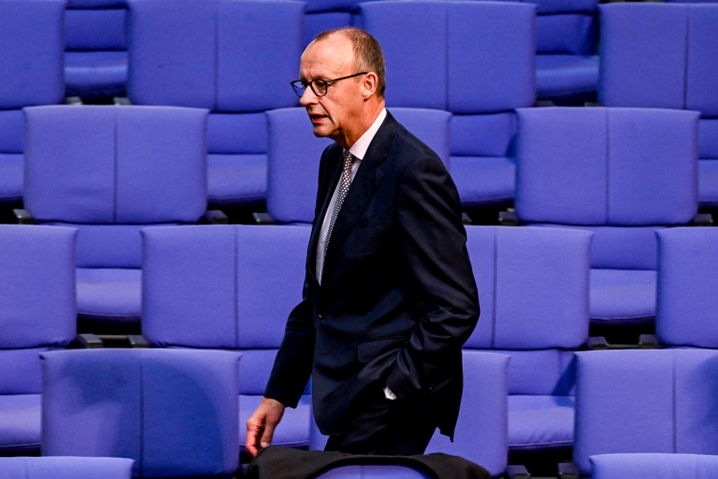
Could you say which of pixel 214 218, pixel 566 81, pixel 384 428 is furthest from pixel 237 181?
pixel 384 428

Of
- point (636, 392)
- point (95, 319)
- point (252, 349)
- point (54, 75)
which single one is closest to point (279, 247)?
point (252, 349)

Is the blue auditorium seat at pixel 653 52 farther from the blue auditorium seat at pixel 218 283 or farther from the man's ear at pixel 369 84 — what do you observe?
the man's ear at pixel 369 84

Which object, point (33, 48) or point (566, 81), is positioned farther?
point (566, 81)

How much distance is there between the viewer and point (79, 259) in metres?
1.08

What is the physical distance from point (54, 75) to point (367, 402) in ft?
2.44

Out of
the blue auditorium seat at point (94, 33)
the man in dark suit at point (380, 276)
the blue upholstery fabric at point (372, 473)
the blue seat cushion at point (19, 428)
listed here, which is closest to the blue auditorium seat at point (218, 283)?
the blue seat cushion at point (19, 428)

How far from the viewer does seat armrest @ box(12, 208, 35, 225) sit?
3.42 ft

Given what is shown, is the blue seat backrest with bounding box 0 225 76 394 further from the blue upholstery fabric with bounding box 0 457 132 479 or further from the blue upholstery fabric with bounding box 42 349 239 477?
the blue upholstery fabric with bounding box 0 457 132 479

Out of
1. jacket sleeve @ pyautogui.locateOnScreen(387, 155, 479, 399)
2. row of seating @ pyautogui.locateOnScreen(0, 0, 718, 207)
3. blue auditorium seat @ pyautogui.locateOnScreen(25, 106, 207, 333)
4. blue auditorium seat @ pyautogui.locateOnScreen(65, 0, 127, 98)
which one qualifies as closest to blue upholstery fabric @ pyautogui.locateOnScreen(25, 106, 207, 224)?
blue auditorium seat @ pyautogui.locateOnScreen(25, 106, 207, 333)

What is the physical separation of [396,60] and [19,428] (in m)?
0.54

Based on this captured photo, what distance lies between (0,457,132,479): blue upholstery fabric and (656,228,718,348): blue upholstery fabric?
0.52 meters

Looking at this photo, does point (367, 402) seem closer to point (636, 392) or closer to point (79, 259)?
point (636, 392)

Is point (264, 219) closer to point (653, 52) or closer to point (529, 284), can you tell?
point (529, 284)

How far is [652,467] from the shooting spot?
21.2 inches
